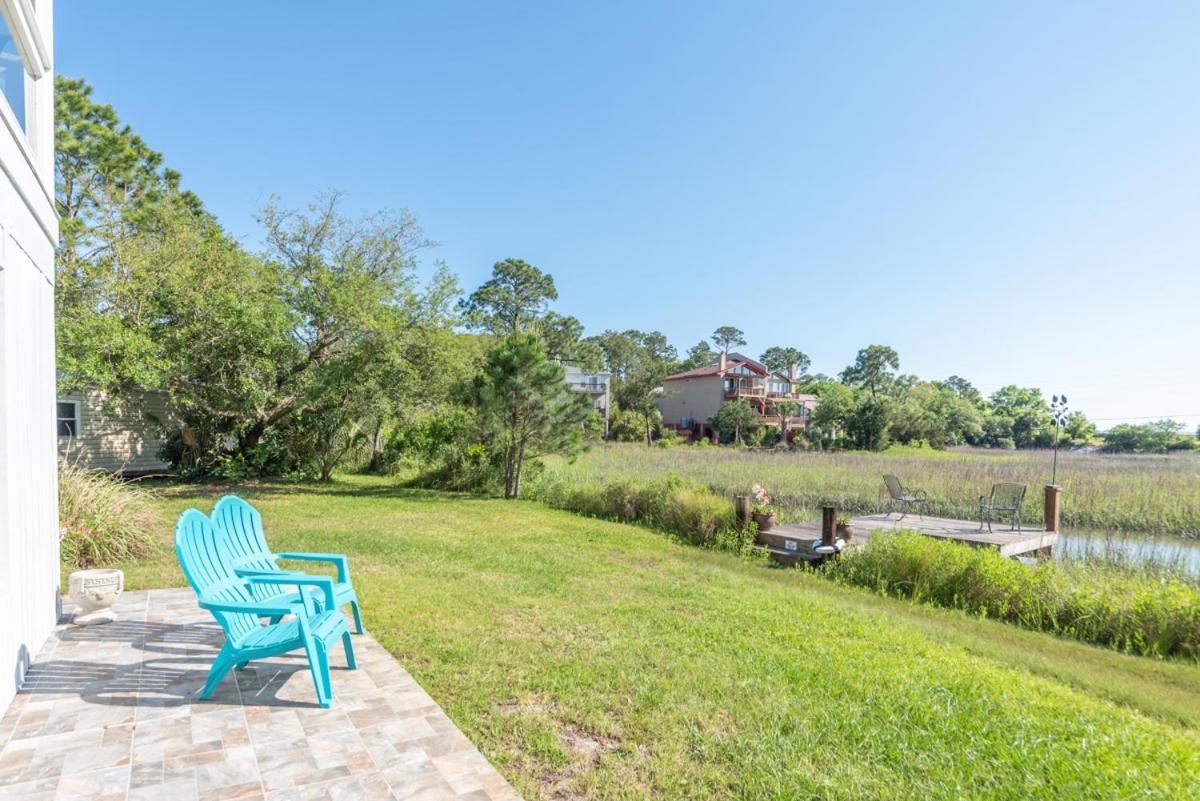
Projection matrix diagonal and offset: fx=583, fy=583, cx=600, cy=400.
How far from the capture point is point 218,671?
301 cm

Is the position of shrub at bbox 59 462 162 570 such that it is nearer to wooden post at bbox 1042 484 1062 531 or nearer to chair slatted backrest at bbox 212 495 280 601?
chair slatted backrest at bbox 212 495 280 601

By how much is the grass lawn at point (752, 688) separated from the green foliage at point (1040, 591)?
1.52 ft

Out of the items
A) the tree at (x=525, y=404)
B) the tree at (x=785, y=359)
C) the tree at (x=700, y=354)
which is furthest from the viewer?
the tree at (x=785, y=359)

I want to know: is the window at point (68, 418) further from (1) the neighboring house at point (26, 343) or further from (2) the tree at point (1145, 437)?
(2) the tree at point (1145, 437)

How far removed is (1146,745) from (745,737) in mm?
2038

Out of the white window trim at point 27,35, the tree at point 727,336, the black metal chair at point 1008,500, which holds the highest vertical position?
the tree at point 727,336

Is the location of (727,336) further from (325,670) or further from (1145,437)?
(325,670)

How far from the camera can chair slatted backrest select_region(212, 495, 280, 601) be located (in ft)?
12.2

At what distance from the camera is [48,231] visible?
4062 millimetres

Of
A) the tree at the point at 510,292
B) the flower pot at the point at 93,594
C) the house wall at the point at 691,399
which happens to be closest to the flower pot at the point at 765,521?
the flower pot at the point at 93,594

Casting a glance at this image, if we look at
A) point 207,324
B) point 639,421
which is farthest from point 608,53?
point 639,421

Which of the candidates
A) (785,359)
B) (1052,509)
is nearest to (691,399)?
(785,359)

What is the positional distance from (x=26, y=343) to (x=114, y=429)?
13904 mm

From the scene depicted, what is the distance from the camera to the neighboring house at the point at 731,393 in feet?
133
